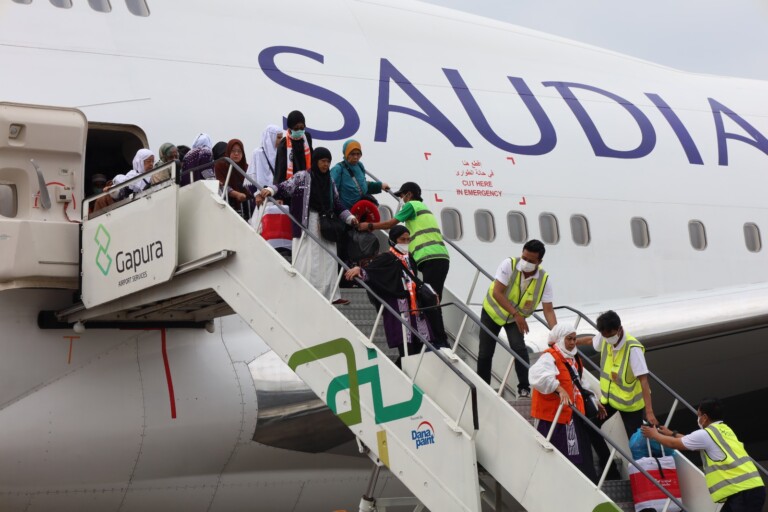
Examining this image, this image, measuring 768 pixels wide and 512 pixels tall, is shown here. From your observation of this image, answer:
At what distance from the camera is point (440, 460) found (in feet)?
23.5

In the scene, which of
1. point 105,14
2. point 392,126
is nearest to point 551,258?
point 392,126

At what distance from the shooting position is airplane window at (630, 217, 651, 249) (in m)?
12.9

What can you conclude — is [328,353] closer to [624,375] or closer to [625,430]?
[624,375]

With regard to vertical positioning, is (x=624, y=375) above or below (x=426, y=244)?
below

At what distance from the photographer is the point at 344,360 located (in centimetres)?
748

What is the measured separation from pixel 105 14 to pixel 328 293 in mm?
3811

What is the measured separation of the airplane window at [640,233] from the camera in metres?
12.9

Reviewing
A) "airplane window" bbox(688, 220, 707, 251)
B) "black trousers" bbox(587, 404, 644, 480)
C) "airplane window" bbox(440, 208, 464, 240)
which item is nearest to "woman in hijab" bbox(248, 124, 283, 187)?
"airplane window" bbox(440, 208, 464, 240)

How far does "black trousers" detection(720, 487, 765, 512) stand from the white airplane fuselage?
139 inches

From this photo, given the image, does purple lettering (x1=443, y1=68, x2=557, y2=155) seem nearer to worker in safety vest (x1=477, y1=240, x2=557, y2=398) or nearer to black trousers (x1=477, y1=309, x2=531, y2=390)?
worker in safety vest (x1=477, y1=240, x2=557, y2=398)

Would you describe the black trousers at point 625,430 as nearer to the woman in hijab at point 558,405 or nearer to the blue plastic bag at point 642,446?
the blue plastic bag at point 642,446

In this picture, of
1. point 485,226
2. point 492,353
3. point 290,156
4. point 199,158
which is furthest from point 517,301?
point 485,226

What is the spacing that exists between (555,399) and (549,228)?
16.6ft

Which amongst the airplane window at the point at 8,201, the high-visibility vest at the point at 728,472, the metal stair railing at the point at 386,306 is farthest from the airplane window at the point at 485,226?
the airplane window at the point at 8,201
